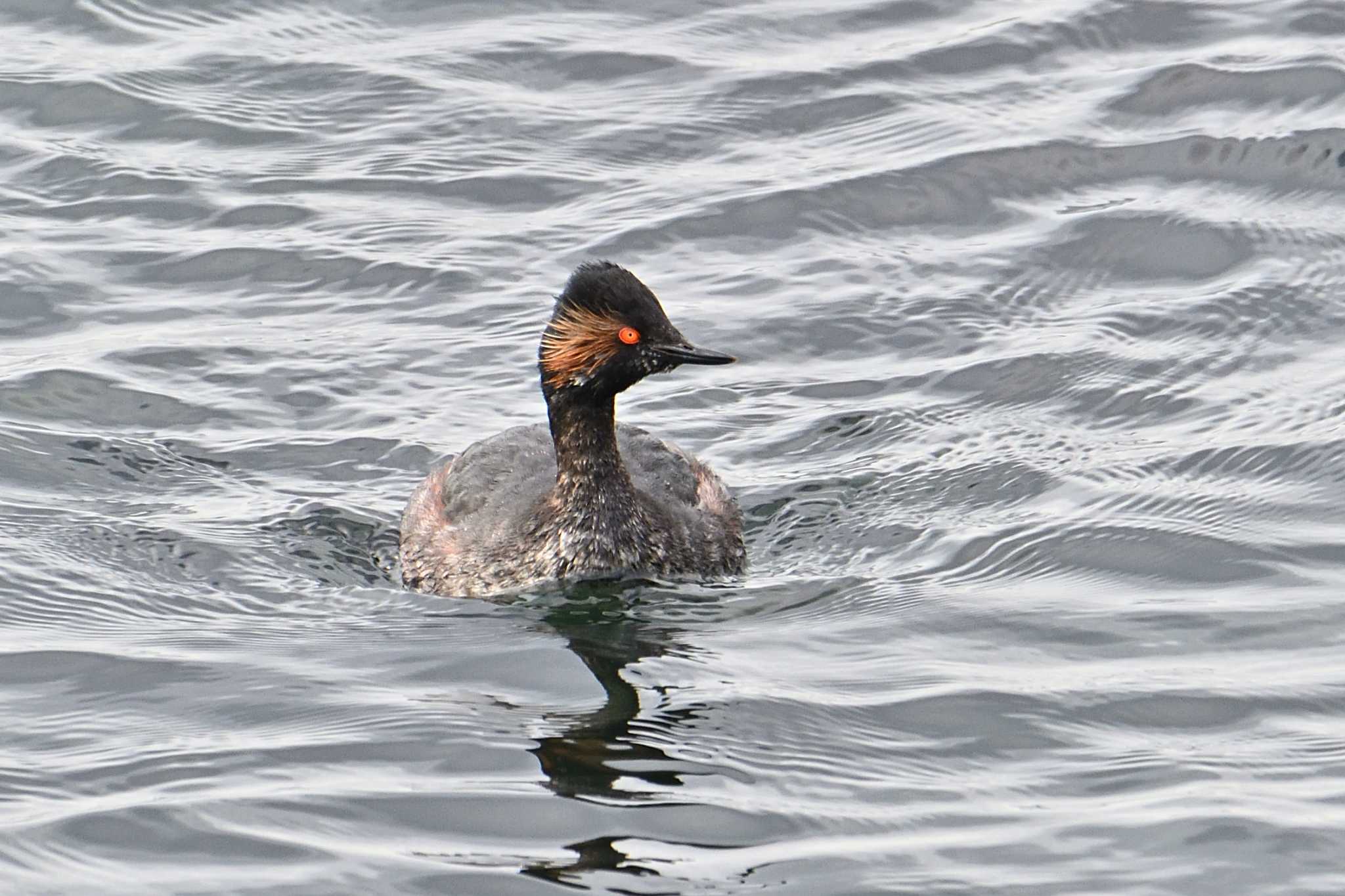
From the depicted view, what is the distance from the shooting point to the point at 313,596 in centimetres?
1070

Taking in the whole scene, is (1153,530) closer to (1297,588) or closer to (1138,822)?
(1297,588)

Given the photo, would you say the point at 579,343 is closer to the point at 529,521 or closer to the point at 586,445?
the point at 586,445

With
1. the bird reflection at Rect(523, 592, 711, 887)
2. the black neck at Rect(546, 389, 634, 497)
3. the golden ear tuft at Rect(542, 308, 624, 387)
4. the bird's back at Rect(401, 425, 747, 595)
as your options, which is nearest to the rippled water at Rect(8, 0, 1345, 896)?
the bird reflection at Rect(523, 592, 711, 887)

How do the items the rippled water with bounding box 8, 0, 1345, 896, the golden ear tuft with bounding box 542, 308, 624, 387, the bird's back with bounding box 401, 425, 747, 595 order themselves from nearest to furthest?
1. the rippled water with bounding box 8, 0, 1345, 896
2. the golden ear tuft with bounding box 542, 308, 624, 387
3. the bird's back with bounding box 401, 425, 747, 595

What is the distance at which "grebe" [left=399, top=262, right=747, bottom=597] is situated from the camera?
10602 millimetres

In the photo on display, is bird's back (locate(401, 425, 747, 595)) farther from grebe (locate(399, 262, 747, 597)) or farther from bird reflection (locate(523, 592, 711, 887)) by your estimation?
bird reflection (locate(523, 592, 711, 887))

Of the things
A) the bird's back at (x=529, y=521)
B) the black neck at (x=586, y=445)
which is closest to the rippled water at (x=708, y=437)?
the bird's back at (x=529, y=521)

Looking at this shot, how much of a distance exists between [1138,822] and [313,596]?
4.24m

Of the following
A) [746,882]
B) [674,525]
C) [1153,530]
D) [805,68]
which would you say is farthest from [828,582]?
[805,68]

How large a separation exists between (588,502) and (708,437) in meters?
1.98

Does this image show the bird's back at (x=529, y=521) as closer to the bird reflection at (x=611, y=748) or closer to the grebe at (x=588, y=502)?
the grebe at (x=588, y=502)

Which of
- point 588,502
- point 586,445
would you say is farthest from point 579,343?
point 588,502

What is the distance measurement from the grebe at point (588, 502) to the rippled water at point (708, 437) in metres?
0.22

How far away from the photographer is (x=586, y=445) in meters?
11.1
